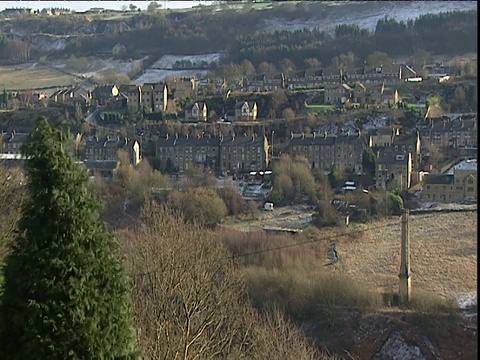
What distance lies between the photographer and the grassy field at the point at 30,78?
2548cm

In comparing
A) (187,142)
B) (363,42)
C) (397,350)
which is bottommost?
(397,350)

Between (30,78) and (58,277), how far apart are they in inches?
1059

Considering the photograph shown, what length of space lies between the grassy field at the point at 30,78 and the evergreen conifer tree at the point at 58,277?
23942 mm

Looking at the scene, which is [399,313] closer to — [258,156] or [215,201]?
[215,201]

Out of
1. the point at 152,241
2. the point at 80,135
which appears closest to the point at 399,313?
the point at 152,241

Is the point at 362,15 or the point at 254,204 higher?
the point at 362,15

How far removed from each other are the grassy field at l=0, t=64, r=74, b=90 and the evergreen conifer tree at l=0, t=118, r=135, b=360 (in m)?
23.9

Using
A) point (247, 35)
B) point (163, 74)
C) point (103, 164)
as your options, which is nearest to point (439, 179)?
point (103, 164)

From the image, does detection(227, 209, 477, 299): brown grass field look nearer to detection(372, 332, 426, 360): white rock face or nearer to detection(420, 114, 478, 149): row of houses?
detection(372, 332, 426, 360): white rock face

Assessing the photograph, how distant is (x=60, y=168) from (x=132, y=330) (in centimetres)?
43

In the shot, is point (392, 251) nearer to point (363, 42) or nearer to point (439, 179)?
point (439, 179)

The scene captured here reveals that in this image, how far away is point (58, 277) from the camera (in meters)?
1.68

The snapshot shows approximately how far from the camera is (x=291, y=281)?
7484 millimetres

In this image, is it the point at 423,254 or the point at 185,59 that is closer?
the point at 423,254
